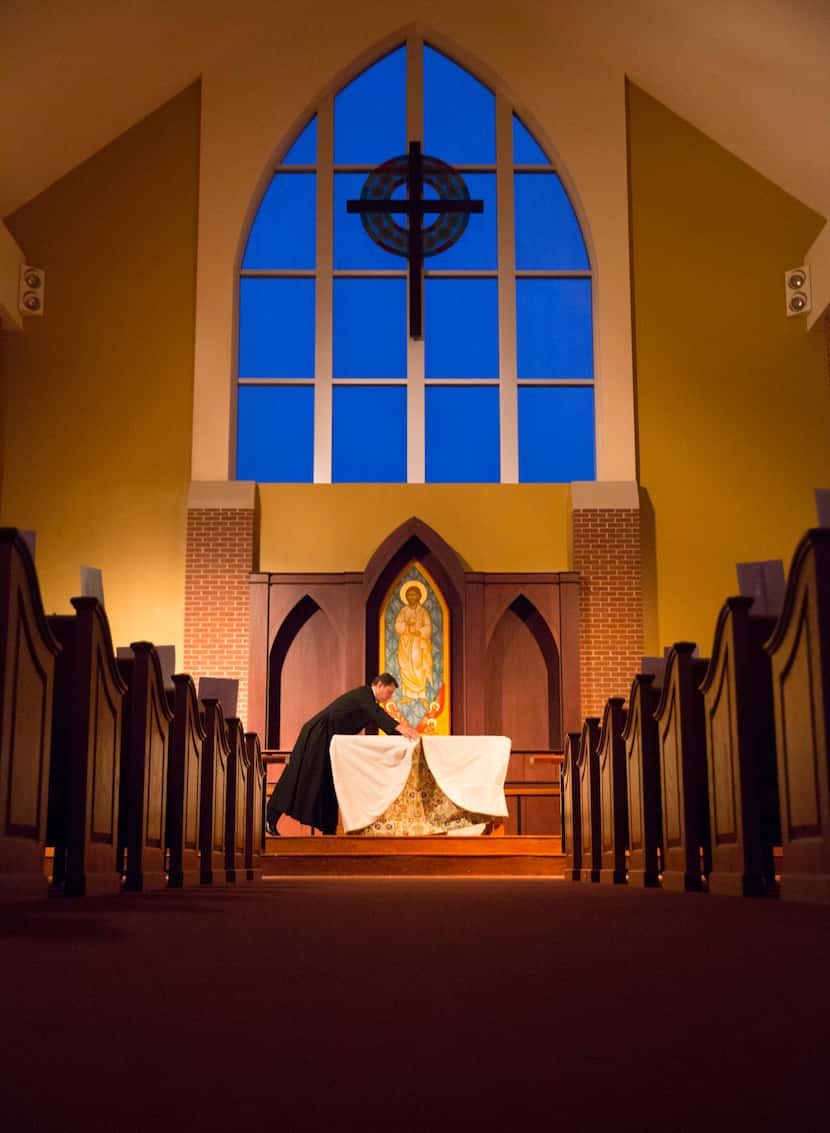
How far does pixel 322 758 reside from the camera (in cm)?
967

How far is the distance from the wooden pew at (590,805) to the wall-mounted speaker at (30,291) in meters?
7.39

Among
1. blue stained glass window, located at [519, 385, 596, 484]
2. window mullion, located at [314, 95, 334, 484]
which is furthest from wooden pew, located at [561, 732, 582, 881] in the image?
window mullion, located at [314, 95, 334, 484]

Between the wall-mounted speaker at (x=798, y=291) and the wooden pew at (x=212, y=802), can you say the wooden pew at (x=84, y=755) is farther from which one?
the wall-mounted speaker at (x=798, y=291)

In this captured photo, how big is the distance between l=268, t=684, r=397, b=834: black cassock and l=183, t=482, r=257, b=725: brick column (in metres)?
2.26

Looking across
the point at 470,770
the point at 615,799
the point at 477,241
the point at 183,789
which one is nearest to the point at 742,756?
the point at 615,799

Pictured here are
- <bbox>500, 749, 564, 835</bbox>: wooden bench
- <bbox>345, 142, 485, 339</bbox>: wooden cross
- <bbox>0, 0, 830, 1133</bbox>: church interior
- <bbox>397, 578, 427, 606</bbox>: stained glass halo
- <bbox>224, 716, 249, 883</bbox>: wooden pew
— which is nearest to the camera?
<bbox>224, 716, 249, 883</bbox>: wooden pew

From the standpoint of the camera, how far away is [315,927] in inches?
119

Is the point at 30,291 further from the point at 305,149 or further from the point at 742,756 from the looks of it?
the point at 742,756

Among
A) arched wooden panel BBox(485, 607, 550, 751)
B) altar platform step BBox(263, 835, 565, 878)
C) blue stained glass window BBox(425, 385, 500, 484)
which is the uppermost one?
blue stained glass window BBox(425, 385, 500, 484)

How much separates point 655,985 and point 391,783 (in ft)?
24.7

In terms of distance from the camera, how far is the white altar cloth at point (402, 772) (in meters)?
9.23

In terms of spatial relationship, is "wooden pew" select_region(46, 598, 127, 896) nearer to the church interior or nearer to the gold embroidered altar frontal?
the church interior

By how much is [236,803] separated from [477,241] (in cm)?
723

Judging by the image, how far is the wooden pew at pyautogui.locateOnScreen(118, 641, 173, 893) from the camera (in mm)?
5215
